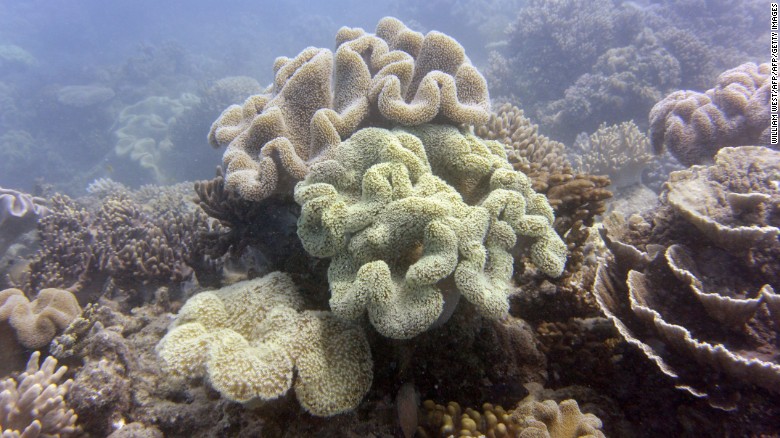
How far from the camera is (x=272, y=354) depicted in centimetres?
212

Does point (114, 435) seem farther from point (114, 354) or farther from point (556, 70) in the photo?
point (556, 70)

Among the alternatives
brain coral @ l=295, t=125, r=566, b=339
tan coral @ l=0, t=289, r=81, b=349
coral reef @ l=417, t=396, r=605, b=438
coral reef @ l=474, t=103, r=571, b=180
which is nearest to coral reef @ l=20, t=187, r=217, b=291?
tan coral @ l=0, t=289, r=81, b=349

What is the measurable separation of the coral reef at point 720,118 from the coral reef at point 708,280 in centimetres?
146

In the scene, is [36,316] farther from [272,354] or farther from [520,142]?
[520,142]

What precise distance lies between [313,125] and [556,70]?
12.4 meters

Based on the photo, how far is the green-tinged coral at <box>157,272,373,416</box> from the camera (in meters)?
2.03

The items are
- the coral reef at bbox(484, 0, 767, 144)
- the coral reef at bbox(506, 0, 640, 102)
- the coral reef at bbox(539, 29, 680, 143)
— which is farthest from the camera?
the coral reef at bbox(506, 0, 640, 102)

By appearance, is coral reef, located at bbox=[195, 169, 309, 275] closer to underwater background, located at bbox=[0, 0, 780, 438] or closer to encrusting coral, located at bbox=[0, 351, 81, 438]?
underwater background, located at bbox=[0, 0, 780, 438]

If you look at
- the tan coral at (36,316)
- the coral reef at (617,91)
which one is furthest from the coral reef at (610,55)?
the tan coral at (36,316)

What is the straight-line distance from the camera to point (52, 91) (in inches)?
917

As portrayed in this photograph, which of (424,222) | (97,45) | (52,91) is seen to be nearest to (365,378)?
(424,222)

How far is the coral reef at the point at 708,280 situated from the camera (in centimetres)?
218

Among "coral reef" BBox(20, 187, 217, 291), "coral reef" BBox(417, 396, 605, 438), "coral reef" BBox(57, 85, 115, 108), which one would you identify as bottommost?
"coral reef" BBox(417, 396, 605, 438)

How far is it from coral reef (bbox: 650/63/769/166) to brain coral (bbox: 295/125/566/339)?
3.53 metres
